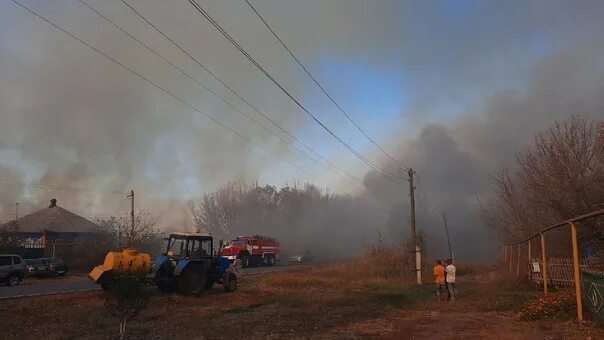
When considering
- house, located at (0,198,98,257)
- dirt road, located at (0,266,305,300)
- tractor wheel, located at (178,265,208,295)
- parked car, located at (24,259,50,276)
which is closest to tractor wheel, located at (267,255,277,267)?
house, located at (0,198,98,257)

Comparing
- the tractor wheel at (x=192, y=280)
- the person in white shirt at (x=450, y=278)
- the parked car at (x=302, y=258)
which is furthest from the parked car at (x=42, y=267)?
the parked car at (x=302, y=258)

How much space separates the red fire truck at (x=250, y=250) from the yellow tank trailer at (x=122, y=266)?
3238cm

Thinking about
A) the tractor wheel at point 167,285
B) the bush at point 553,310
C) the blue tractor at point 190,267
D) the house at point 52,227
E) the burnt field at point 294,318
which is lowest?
the burnt field at point 294,318

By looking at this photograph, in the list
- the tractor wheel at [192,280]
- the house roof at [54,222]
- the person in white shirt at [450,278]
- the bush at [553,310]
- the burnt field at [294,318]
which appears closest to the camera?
the burnt field at [294,318]

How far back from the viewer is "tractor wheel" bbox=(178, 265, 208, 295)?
20688mm

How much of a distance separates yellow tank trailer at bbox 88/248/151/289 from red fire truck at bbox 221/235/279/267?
32.4 meters

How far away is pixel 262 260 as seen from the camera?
5350 centimetres

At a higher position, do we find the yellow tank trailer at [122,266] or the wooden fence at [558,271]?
the yellow tank trailer at [122,266]

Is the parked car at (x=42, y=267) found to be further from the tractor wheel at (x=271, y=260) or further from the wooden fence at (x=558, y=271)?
the wooden fence at (x=558, y=271)

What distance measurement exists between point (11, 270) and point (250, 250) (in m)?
25.5

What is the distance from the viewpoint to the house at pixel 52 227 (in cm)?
5359

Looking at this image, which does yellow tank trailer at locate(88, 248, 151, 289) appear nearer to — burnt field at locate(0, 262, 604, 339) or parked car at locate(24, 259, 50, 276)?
burnt field at locate(0, 262, 604, 339)

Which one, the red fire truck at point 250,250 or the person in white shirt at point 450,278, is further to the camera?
the red fire truck at point 250,250

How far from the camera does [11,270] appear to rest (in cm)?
2838
